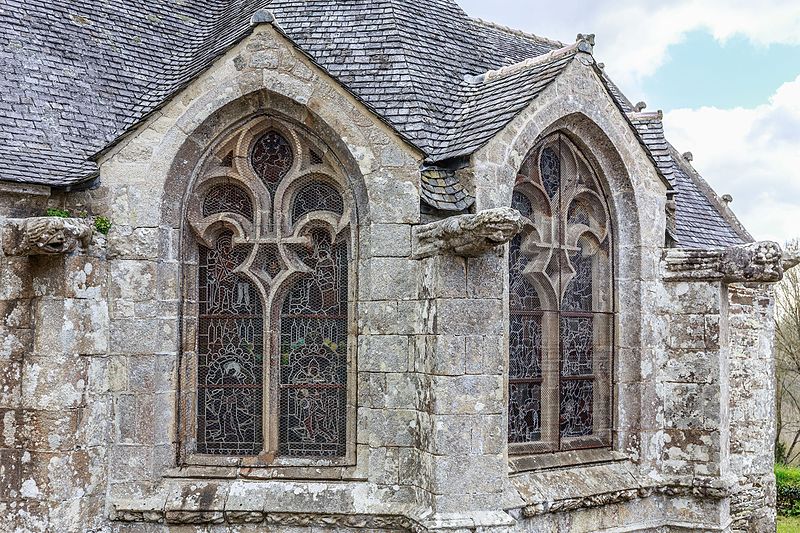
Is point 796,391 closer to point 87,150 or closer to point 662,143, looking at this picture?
point 662,143

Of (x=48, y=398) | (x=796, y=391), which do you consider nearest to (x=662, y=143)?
(x=48, y=398)

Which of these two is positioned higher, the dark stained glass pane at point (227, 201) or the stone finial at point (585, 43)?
the stone finial at point (585, 43)

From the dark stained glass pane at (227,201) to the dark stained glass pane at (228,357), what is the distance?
282 millimetres

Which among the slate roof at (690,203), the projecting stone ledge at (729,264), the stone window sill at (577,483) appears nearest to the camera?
the stone window sill at (577,483)

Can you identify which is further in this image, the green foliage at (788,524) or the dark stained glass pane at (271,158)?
the green foliage at (788,524)

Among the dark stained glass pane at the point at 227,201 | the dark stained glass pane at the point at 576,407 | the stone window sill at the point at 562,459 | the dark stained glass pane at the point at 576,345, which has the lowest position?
the stone window sill at the point at 562,459

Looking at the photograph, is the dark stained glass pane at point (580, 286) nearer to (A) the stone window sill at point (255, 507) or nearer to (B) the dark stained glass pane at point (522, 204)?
(B) the dark stained glass pane at point (522, 204)

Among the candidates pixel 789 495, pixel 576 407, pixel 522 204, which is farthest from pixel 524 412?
pixel 789 495

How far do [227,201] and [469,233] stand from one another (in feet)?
8.07

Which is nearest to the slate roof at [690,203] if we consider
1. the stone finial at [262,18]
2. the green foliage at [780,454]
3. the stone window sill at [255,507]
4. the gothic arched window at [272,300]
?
the gothic arched window at [272,300]

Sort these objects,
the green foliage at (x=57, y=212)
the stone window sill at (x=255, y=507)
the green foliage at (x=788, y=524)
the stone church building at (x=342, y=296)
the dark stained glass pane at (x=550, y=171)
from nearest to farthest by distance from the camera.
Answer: the stone church building at (x=342, y=296), the stone window sill at (x=255, y=507), the green foliage at (x=57, y=212), the dark stained glass pane at (x=550, y=171), the green foliage at (x=788, y=524)

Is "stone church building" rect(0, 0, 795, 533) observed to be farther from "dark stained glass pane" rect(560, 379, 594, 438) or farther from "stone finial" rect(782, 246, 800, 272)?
"stone finial" rect(782, 246, 800, 272)

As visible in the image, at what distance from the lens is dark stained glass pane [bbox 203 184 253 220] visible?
7059mm

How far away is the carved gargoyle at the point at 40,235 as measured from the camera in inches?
236
